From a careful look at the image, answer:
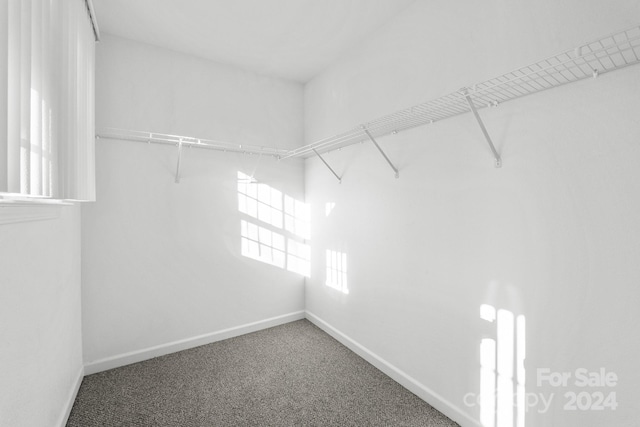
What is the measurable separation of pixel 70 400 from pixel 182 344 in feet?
2.65

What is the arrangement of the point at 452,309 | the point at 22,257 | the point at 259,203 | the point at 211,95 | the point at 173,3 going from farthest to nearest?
1. the point at 259,203
2. the point at 211,95
3. the point at 173,3
4. the point at 452,309
5. the point at 22,257

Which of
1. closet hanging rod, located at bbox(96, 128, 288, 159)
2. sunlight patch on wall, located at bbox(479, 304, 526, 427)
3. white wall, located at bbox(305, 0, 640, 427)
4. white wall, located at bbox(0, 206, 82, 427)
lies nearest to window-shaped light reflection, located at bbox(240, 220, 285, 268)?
closet hanging rod, located at bbox(96, 128, 288, 159)

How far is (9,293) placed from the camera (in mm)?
1082

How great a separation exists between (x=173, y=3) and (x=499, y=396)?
309 cm

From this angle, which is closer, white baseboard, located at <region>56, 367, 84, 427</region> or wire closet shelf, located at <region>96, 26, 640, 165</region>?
wire closet shelf, located at <region>96, 26, 640, 165</region>

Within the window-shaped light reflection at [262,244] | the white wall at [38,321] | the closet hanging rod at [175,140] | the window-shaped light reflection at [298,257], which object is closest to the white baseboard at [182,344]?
the white wall at [38,321]

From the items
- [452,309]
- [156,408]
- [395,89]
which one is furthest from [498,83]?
[156,408]

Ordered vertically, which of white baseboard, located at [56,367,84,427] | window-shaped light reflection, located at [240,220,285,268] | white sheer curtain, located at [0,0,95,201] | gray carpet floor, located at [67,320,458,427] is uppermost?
white sheer curtain, located at [0,0,95,201]

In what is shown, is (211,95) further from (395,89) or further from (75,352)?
(75,352)

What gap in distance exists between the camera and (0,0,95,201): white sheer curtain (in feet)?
2.37

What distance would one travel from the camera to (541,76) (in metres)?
1.23

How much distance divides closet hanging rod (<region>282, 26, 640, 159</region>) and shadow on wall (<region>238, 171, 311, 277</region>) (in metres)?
1.42

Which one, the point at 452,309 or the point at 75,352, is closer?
the point at 452,309

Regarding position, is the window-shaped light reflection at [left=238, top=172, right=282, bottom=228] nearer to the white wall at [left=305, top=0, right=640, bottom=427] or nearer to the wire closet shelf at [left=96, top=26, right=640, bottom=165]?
the wire closet shelf at [left=96, top=26, right=640, bottom=165]
